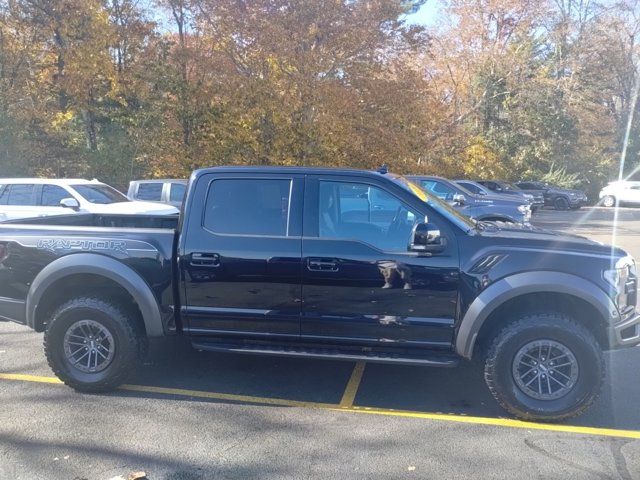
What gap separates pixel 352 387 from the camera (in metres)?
5.12

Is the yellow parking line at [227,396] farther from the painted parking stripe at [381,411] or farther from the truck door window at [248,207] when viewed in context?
Answer: the truck door window at [248,207]

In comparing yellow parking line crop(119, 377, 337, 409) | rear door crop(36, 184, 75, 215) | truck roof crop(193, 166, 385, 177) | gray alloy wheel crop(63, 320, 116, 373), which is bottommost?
yellow parking line crop(119, 377, 337, 409)

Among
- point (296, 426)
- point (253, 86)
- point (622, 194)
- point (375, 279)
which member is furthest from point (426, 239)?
point (622, 194)

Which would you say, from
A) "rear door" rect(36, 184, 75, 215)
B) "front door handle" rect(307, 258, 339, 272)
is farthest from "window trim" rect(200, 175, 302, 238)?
"rear door" rect(36, 184, 75, 215)

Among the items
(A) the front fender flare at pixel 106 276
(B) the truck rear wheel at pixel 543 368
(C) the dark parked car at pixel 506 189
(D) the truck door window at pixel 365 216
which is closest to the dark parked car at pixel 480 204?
(D) the truck door window at pixel 365 216

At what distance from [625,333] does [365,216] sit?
2.17 metres

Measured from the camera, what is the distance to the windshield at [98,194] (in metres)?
12.4

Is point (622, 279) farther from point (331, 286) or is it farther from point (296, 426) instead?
point (296, 426)

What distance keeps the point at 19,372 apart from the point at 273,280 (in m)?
2.68

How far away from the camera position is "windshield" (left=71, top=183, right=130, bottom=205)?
12.4 meters

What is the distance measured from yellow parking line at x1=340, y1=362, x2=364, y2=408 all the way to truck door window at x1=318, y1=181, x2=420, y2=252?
1.31m

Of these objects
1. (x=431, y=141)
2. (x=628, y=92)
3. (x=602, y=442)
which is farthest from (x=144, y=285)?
(x=628, y=92)

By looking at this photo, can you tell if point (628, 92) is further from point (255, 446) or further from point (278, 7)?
point (255, 446)

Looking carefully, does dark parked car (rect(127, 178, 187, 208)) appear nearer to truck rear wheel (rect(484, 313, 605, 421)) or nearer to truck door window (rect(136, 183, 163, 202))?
truck door window (rect(136, 183, 163, 202))
